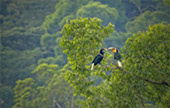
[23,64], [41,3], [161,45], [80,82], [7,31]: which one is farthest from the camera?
[41,3]

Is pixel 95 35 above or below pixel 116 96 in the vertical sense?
above

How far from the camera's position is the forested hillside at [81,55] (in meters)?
9.50

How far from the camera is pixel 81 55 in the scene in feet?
31.8

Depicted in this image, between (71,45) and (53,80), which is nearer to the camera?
(71,45)

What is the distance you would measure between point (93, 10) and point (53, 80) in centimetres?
1534

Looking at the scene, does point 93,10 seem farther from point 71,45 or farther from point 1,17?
point 71,45

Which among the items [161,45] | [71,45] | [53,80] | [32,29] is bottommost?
[53,80]

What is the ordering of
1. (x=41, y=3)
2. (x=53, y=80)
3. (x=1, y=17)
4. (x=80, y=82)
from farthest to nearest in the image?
(x=41, y=3) → (x=1, y=17) → (x=53, y=80) → (x=80, y=82)

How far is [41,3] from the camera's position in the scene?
4769 cm

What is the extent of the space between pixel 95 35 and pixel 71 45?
0.89 metres

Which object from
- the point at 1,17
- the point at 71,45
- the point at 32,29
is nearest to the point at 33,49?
the point at 32,29

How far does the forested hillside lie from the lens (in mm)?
9500

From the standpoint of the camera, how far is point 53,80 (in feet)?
85.1

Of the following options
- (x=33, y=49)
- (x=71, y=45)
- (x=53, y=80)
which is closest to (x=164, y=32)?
(x=71, y=45)
